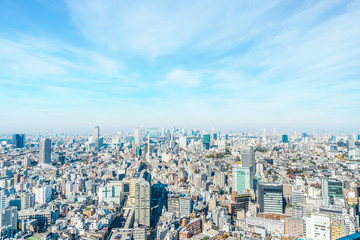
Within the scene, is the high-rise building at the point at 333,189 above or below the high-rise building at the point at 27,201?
above

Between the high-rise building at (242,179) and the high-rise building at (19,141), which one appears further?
the high-rise building at (19,141)

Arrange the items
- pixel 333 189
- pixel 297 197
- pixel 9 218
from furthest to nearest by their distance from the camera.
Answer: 1. pixel 333 189
2. pixel 297 197
3. pixel 9 218

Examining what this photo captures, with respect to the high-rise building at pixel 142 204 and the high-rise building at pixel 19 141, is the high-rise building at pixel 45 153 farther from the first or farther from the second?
the high-rise building at pixel 142 204

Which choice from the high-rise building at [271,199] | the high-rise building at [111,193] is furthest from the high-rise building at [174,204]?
the high-rise building at [271,199]

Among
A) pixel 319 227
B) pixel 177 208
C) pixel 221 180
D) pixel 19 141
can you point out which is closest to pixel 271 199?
pixel 319 227

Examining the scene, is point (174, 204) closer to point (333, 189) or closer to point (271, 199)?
point (271, 199)

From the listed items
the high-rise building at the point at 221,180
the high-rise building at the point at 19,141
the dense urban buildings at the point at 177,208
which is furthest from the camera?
the high-rise building at the point at 19,141

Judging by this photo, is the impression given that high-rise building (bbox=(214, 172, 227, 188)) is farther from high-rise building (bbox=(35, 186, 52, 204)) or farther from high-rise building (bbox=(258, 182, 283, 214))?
high-rise building (bbox=(35, 186, 52, 204))
